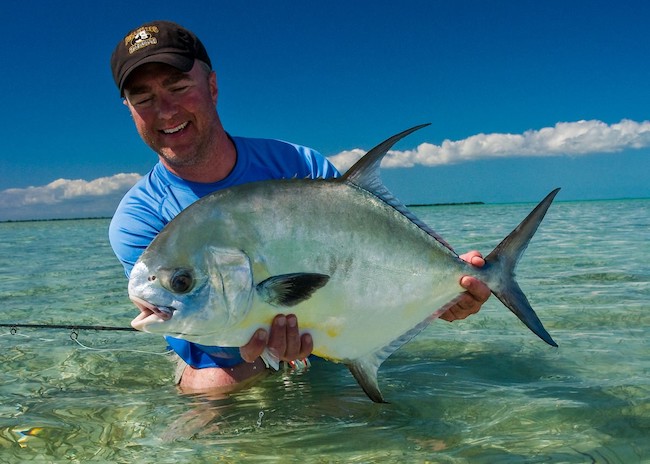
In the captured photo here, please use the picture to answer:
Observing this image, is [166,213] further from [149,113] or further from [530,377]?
[530,377]

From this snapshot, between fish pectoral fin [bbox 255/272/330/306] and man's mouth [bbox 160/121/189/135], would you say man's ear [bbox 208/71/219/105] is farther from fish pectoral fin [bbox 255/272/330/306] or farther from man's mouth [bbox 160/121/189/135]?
fish pectoral fin [bbox 255/272/330/306]

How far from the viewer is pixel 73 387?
339cm

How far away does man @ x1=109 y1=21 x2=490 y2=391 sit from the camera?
9.83 feet

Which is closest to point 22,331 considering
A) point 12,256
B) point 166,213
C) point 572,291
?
point 166,213

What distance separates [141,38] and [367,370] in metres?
1.90

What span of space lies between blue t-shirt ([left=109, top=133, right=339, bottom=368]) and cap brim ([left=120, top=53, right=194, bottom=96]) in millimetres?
539

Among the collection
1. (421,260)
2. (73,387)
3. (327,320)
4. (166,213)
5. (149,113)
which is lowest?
(73,387)

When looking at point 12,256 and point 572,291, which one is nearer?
point 572,291

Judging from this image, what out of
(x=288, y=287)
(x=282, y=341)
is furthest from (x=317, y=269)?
(x=282, y=341)

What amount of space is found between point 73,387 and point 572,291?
13.5ft

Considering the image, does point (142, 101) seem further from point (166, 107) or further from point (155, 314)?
point (155, 314)

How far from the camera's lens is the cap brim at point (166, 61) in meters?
2.91

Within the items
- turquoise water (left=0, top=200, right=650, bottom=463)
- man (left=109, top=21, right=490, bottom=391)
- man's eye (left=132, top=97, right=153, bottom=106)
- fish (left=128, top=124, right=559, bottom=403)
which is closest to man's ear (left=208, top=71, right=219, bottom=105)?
man (left=109, top=21, right=490, bottom=391)

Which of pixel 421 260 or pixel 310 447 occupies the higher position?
pixel 421 260
